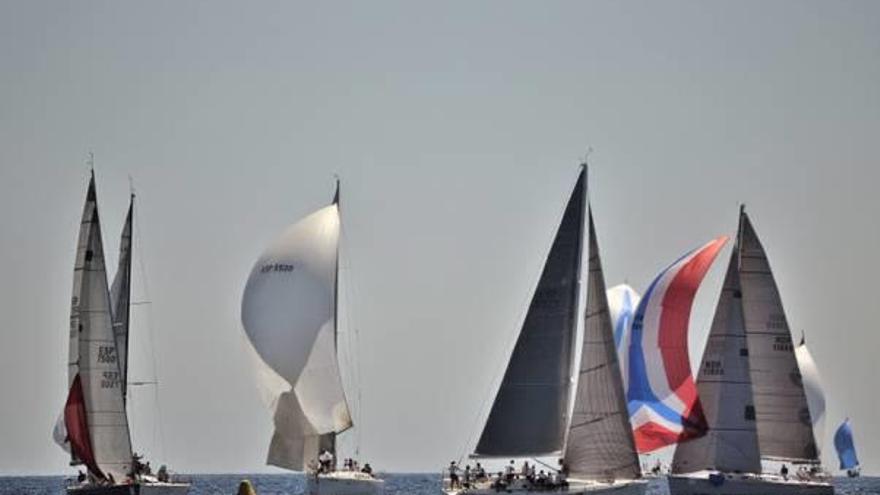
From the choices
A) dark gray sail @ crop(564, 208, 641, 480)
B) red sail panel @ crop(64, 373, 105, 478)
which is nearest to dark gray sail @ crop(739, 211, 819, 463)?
dark gray sail @ crop(564, 208, 641, 480)

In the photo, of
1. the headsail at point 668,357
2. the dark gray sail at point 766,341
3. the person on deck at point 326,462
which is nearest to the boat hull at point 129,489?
the person on deck at point 326,462

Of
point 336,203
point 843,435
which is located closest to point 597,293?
point 336,203

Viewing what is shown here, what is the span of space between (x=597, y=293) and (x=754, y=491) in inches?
458

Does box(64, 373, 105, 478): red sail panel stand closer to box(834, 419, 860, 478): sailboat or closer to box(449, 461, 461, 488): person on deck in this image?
box(449, 461, 461, 488): person on deck

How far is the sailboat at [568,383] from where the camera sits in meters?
62.0

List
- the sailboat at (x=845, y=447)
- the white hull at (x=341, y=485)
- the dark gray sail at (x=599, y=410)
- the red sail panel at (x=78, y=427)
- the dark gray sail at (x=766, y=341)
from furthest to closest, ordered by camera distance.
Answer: the sailboat at (x=845, y=447) → the dark gray sail at (x=766, y=341) → the white hull at (x=341, y=485) → the red sail panel at (x=78, y=427) → the dark gray sail at (x=599, y=410)

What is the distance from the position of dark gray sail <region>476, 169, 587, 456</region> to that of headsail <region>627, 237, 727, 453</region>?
29.3ft

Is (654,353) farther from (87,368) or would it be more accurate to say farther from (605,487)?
(87,368)

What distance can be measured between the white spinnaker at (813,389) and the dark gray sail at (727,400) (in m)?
23.7

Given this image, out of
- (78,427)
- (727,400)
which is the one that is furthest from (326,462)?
(727,400)

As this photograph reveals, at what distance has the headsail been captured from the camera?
7025cm

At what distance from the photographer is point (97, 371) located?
6738 centimetres

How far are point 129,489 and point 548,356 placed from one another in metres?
13.7

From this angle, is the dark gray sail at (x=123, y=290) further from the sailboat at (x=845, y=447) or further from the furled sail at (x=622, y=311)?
the sailboat at (x=845, y=447)
